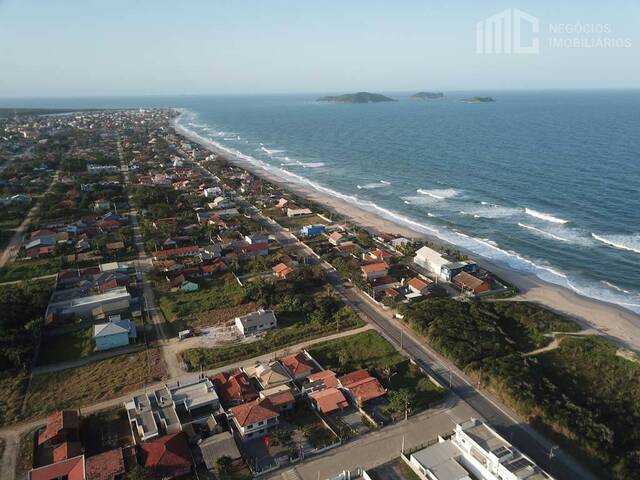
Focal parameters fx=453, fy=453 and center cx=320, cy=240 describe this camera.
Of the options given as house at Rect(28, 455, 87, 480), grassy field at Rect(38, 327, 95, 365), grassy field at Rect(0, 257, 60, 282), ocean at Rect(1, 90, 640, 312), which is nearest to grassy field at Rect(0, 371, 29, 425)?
grassy field at Rect(38, 327, 95, 365)

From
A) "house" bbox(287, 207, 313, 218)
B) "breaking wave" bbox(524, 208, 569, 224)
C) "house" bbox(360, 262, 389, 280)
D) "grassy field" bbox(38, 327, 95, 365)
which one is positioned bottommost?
"grassy field" bbox(38, 327, 95, 365)

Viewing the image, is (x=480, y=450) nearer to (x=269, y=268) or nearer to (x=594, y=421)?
(x=594, y=421)

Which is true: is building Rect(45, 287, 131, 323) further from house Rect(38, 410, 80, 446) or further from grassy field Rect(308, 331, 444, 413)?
grassy field Rect(308, 331, 444, 413)

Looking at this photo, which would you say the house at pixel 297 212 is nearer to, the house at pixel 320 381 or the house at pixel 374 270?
the house at pixel 374 270

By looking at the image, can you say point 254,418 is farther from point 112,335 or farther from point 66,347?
point 66,347

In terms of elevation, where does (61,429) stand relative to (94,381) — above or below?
above

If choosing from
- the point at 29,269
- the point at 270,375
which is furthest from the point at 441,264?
the point at 29,269

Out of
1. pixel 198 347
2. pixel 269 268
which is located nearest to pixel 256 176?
pixel 269 268
